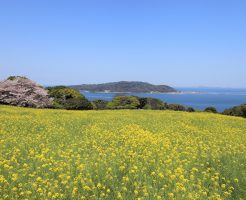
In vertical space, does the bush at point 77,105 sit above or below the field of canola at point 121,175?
below

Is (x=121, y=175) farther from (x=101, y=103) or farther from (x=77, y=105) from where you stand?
(x=101, y=103)

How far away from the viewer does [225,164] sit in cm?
1082

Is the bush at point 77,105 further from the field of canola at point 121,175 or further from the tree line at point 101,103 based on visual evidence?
the field of canola at point 121,175

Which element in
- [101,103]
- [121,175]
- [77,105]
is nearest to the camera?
[121,175]

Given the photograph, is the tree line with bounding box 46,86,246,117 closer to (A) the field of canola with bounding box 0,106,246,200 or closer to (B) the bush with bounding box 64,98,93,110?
(B) the bush with bounding box 64,98,93,110

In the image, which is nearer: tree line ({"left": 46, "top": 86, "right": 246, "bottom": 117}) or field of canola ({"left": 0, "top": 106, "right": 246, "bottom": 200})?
field of canola ({"left": 0, "top": 106, "right": 246, "bottom": 200})

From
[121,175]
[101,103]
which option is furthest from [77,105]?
[121,175]

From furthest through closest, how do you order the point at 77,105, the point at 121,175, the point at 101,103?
1. the point at 101,103
2. the point at 77,105
3. the point at 121,175

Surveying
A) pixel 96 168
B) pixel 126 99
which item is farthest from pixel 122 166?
pixel 126 99

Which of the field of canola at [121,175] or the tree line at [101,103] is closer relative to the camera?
the field of canola at [121,175]

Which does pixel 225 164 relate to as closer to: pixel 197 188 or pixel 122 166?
pixel 197 188

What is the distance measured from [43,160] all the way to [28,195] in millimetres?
2731

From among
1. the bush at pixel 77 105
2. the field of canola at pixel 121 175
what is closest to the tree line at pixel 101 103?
the bush at pixel 77 105

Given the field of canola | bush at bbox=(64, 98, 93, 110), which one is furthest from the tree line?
the field of canola
